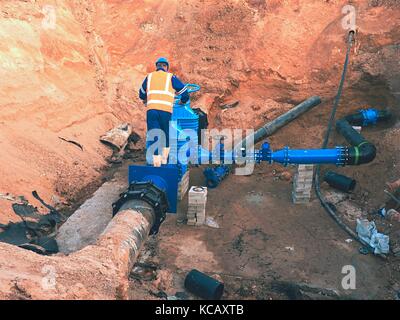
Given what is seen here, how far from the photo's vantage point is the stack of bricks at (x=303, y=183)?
7.98m

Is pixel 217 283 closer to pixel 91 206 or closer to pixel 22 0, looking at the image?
pixel 91 206

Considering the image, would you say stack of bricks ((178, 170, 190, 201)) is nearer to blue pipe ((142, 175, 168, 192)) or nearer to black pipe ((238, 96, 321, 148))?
blue pipe ((142, 175, 168, 192))

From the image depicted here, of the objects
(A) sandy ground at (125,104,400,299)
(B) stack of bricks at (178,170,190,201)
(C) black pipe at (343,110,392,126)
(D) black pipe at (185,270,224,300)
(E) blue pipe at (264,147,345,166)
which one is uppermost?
(C) black pipe at (343,110,392,126)

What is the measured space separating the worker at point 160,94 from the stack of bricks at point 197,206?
103 cm

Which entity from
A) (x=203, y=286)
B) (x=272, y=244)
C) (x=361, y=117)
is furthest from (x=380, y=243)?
(x=361, y=117)

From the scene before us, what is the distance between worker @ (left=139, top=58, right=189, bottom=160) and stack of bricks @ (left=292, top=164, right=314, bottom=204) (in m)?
2.77

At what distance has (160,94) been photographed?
718 centimetres

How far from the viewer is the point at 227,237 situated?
7141 mm

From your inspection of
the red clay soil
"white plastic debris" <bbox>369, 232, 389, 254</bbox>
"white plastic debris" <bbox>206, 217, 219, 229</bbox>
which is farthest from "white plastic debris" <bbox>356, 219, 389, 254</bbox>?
"white plastic debris" <bbox>206, 217, 219, 229</bbox>

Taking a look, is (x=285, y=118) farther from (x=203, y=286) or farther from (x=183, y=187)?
(x=203, y=286)

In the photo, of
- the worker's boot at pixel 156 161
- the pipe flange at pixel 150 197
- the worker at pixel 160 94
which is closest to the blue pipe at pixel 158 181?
the pipe flange at pixel 150 197

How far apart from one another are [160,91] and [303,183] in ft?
11.0

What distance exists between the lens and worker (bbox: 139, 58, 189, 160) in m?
7.18
